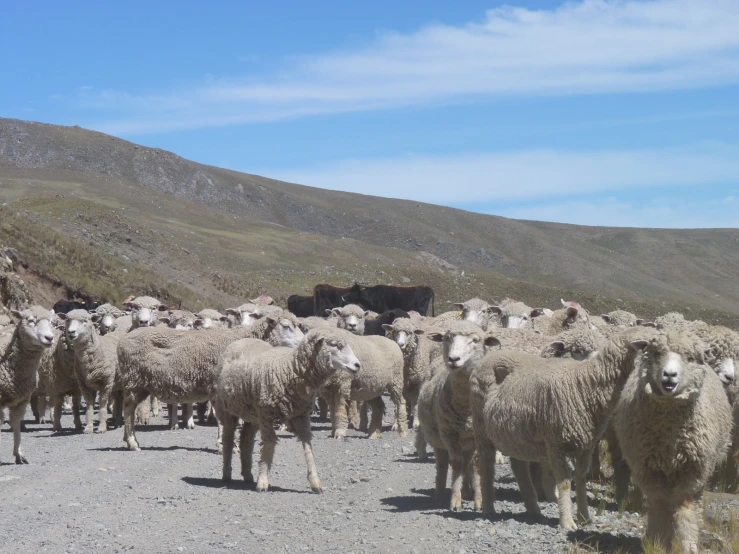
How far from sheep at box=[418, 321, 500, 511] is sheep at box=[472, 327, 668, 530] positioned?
872mm

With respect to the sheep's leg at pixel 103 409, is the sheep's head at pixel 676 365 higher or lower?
higher

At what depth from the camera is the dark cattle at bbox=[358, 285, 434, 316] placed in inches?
1615

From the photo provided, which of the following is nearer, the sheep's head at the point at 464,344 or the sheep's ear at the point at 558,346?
the sheep's head at the point at 464,344

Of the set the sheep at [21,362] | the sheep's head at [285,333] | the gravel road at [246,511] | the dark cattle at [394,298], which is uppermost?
the dark cattle at [394,298]

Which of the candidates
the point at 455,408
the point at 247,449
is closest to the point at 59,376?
the point at 247,449

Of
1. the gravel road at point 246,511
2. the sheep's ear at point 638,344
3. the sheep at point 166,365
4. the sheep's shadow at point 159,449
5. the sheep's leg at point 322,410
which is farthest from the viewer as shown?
the sheep's leg at point 322,410

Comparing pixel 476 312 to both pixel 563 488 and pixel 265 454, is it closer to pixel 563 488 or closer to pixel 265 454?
pixel 265 454

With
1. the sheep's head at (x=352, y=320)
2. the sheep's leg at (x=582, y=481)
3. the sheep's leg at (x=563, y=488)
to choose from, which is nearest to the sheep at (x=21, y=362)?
the sheep's leg at (x=563, y=488)

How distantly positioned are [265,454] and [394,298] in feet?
99.8

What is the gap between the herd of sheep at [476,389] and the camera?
8008 millimetres

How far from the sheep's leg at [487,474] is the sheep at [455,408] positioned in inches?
16.1

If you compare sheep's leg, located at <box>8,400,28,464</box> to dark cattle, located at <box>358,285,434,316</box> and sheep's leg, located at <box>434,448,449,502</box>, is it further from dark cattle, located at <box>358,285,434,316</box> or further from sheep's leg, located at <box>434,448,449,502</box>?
dark cattle, located at <box>358,285,434,316</box>

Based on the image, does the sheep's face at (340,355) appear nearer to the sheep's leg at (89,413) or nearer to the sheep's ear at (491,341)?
the sheep's ear at (491,341)

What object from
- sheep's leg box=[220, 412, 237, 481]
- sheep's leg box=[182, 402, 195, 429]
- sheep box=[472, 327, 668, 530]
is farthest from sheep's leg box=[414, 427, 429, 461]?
sheep's leg box=[182, 402, 195, 429]
